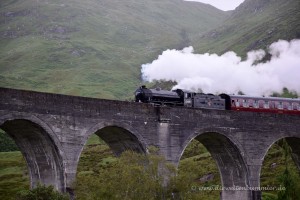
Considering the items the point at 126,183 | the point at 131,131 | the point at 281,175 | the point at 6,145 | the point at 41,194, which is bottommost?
the point at 41,194

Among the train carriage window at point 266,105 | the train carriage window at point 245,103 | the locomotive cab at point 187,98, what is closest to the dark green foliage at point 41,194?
the locomotive cab at point 187,98

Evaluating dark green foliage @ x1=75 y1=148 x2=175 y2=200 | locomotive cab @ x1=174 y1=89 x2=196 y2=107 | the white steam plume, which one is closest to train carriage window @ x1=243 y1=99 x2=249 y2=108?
locomotive cab @ x1=174 y1=89 x2=196 y2=107

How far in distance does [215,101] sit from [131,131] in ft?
39.9

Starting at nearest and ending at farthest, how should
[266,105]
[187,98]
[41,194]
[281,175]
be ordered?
[41,194]
[281,175]
[187,98]
[266,105]

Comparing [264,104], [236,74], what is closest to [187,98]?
[264,104]

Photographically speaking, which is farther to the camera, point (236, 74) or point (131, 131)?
point (236, 74)

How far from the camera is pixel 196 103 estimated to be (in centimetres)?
4997

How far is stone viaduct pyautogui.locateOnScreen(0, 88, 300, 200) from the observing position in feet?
127

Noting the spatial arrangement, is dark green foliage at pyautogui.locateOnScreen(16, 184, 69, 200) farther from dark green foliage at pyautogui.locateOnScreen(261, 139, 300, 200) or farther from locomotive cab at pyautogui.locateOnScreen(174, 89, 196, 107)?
dark green foliage at pyautogui.locateOnScreen(261, 139, 300, 200)

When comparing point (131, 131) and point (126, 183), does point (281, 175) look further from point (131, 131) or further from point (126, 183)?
point (126, 183)

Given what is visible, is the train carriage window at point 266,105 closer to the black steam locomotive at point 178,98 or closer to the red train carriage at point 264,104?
the red train carriage at point 264,104

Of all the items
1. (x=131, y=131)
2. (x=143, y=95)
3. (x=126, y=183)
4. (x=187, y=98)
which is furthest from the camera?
(x=187, y=98)

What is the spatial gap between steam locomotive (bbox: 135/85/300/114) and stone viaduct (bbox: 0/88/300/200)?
101 inches

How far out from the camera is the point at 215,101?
51656 millimetres
